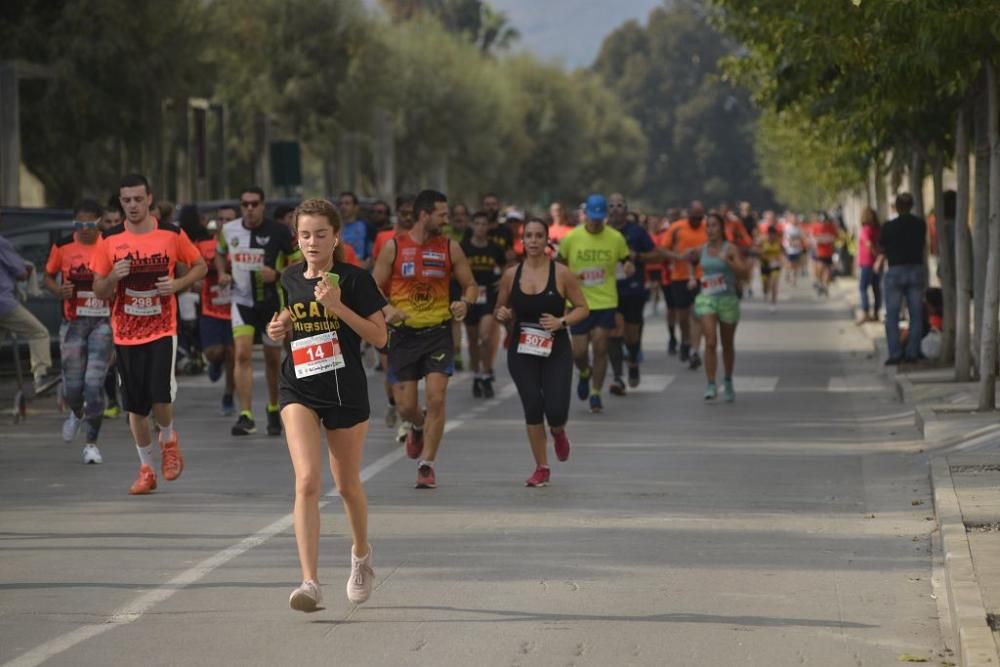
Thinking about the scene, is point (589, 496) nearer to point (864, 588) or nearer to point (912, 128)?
point (864, 588)

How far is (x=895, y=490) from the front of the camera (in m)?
12.7

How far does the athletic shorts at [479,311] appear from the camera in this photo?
66.0 ft

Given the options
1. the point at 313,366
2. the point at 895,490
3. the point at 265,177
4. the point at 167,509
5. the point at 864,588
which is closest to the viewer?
the point at 313,366

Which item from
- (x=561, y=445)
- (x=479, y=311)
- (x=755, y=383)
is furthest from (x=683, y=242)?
(x=561, y=445)

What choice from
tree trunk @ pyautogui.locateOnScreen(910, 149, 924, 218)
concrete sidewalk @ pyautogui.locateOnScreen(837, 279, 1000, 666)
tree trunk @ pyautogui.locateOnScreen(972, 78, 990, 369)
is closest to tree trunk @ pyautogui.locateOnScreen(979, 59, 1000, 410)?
concrete sidewalk @ pyautogui.locateOnScreen(837, 279, 1000, 666)

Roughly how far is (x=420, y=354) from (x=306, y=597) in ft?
16.8

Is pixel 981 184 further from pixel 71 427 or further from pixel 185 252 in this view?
pixel 185 252

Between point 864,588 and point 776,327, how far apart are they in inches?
958

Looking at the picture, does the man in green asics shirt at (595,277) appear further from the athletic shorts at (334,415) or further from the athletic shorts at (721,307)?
the athletic shorts at (334,415)

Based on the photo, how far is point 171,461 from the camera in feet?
40.4

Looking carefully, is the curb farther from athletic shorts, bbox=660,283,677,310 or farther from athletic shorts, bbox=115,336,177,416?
athletic shorts, bbox=660,283,677,310

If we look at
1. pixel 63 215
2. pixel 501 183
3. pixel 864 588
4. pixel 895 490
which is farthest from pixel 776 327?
pixel 501 183

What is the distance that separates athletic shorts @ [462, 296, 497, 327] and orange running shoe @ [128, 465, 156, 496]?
7760 millimetres

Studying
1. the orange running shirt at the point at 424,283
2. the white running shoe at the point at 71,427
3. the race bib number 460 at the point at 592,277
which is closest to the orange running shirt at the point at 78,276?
the white running shoe at the point at 71,427
